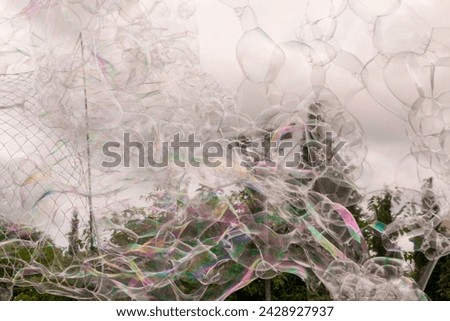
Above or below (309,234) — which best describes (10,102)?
above

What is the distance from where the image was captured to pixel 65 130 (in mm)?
7203

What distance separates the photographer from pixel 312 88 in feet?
24.5

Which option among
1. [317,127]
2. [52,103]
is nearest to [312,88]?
[317,127]

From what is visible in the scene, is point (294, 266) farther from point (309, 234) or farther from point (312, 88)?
point (312, 88)

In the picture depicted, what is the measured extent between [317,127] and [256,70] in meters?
0.99

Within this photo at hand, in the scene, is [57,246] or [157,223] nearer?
[157,223]

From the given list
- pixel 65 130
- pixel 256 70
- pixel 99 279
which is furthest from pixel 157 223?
pixel 256 70

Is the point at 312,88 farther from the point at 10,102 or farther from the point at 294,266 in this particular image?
the point at 10,102

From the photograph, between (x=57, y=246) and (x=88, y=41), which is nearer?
(x=88, y=41)

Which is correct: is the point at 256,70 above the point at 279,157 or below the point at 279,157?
above
